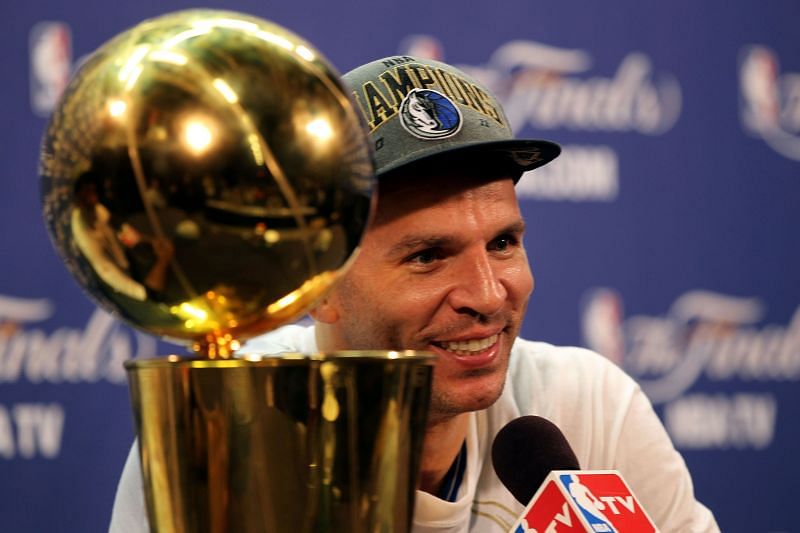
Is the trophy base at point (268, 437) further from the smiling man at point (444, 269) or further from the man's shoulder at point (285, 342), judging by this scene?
the man's shoulder at point (285, 342)

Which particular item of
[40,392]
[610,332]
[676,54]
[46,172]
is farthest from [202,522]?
[676,54]

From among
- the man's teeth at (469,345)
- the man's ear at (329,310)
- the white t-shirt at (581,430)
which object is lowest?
the white t-shirt at (581,430)

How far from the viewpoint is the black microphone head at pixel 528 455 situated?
0.90 m

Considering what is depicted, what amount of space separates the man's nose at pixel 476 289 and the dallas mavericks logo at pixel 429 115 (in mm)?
143

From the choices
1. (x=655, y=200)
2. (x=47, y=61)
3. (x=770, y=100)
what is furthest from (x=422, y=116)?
(x=770, y=100)

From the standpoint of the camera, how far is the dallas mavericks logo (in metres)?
1.08

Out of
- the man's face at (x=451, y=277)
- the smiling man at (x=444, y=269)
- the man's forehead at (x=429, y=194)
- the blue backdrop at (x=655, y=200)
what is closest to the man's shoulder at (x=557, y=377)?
the smiling man at (x=444, y=269)

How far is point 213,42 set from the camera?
0.43 m

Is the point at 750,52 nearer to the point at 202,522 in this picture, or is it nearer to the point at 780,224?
the point at 780,224

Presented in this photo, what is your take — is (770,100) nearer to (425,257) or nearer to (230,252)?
(425,257)

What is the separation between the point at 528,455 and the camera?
0.93 meters

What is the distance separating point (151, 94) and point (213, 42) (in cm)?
4

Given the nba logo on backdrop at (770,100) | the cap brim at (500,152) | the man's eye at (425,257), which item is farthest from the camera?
the nba logo on backdrop at (770,100)

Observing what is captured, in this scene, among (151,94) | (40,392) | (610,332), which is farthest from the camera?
(610,332)
